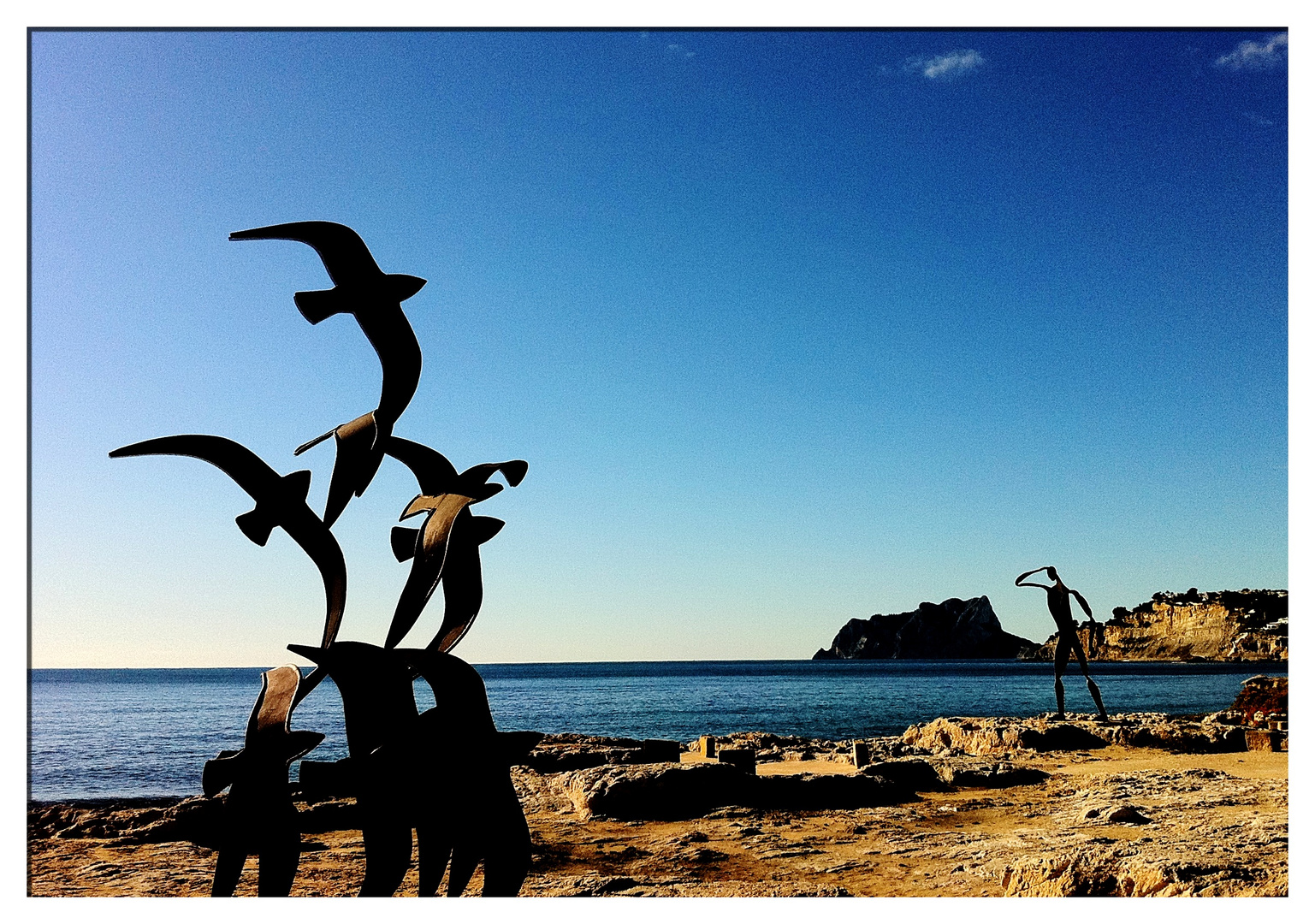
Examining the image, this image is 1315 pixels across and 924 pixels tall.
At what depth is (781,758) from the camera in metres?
14.5

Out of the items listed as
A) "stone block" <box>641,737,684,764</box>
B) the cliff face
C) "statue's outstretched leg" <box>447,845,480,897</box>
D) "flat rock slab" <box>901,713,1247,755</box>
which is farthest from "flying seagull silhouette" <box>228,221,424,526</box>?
the cliff face

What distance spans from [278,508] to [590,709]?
44146mm

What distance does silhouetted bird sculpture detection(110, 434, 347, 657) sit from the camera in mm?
4340

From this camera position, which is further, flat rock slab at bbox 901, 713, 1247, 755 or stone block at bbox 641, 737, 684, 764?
flat rock slab at bbox 901, 713, 1247, 755

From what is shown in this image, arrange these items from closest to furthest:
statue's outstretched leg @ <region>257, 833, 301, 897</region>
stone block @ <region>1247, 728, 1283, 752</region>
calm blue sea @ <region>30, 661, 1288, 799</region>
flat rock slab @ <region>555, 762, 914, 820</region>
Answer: statue's outstretched leg @ <region>257, 833, 301, 897</region>
flat rock slab @ <region>555, 762, 914, 820</region>
stone block @ <region>1247, 728, 1283, 752</region>
calm blue sea @ <region>30, 661, 1288, 799</region>

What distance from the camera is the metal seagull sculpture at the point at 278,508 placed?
14.2 feet

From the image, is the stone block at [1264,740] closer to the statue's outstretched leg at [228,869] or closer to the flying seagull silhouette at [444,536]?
the flying seagull silhouette at [444,536]

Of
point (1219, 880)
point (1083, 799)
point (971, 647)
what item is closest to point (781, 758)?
point (1083, 799)

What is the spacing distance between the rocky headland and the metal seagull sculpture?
1.15 metres

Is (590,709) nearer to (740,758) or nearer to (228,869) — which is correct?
(740,758)

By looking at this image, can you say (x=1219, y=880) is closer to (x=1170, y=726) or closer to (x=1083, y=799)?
(x=1083, y=799)

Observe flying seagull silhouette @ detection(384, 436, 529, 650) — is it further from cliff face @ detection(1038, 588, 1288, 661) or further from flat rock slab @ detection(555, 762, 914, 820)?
cliff face @ detection(1038, 588, 1288, 661)

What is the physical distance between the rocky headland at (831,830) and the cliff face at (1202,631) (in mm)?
43227
